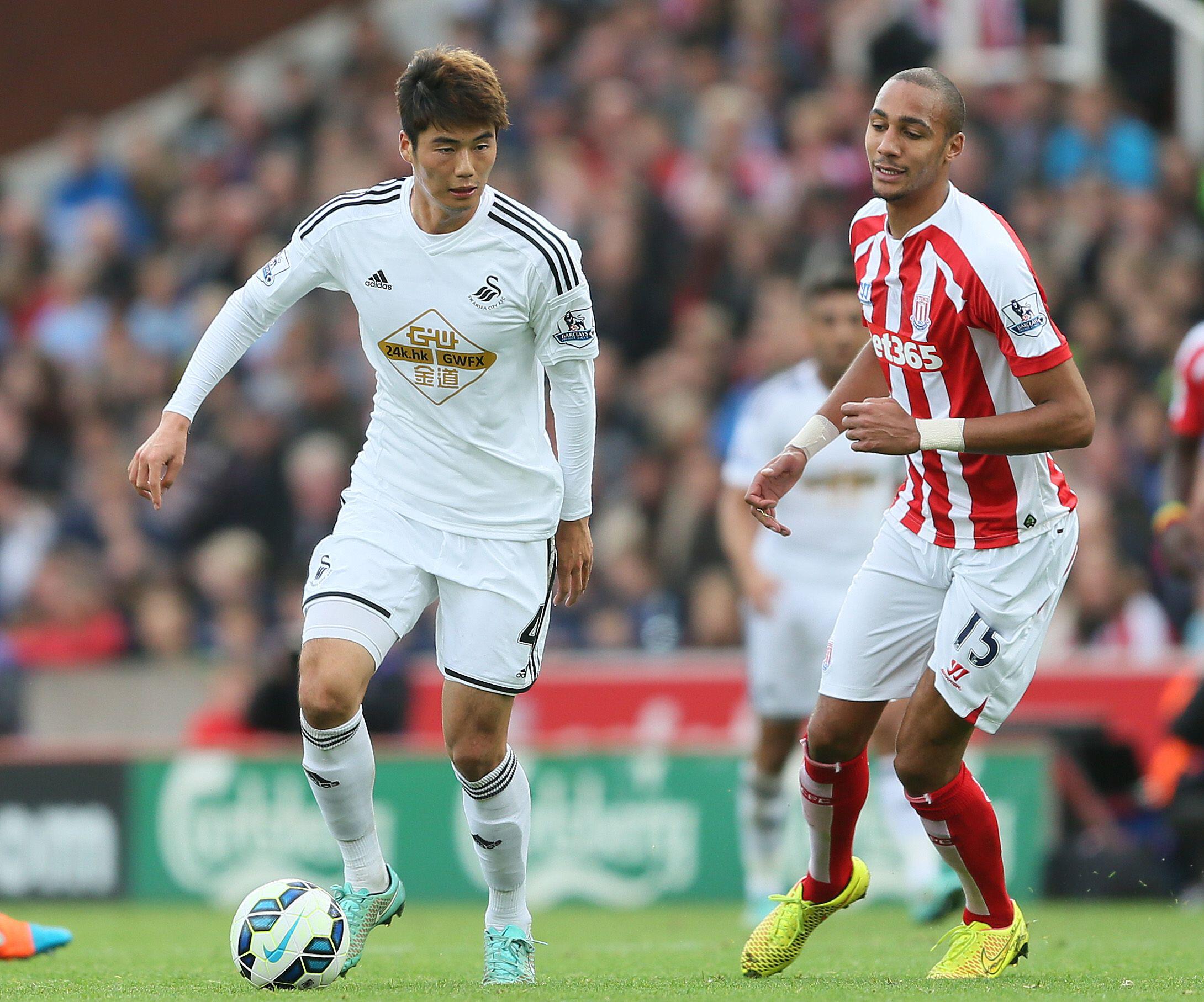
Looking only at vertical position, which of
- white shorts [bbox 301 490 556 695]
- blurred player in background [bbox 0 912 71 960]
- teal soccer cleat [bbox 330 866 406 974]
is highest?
white shorts [bbox 301 490 556 695]

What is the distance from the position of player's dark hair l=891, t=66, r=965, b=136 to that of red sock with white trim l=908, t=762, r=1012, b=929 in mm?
1932

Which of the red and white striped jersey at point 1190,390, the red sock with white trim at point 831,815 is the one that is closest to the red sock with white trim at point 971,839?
the red sock with white trim at point 831,815

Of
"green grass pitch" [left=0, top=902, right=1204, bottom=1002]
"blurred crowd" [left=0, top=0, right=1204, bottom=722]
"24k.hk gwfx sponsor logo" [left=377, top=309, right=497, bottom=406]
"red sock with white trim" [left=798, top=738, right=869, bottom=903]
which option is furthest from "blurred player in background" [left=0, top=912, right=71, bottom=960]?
"blurred crowd" [left=0, top=0, right=1204, bottom=722]

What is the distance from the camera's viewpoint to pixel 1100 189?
13742 mm

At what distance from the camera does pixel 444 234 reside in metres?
6.12

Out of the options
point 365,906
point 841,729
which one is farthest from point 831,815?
point 365,906

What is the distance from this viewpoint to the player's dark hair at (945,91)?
5.88 m

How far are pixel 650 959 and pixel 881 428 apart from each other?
2.51 metres

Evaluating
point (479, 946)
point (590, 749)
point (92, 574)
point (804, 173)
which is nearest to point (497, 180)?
point (804, 173)

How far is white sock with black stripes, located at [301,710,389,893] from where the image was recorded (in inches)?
236

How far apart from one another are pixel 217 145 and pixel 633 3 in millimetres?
3829

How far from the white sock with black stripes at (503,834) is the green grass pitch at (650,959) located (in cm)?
24

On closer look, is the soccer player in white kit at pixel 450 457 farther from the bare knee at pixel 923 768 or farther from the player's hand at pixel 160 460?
the bare knee at pixel 923 768

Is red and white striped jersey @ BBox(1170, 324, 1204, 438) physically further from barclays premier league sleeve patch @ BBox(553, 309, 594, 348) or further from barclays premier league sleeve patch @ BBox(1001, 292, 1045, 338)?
barclays premier league sleeve patch @ BBox(553, 309, 594, 348)
